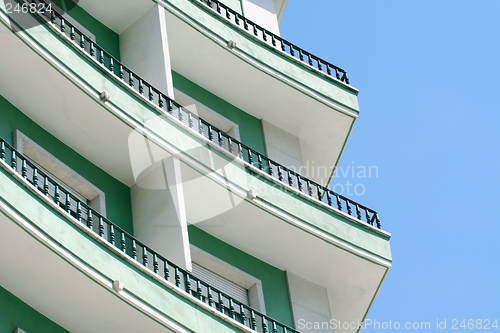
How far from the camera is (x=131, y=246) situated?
864 inches

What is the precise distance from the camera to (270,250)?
24.4 metres

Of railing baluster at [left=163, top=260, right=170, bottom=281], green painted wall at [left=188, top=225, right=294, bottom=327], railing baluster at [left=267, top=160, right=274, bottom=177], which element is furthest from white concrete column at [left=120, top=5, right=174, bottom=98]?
railing baluster at [left=163, top=260, right=170, bottom=281]

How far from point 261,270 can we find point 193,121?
13.1ft

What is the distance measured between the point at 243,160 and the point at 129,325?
6010 millimetres

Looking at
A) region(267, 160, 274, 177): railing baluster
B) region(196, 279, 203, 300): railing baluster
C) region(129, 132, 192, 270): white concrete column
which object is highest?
region(267, 160, 274, 177): railing baluster

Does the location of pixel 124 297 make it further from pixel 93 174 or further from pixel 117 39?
pixel 117 39

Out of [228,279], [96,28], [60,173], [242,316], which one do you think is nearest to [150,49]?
[96,28]

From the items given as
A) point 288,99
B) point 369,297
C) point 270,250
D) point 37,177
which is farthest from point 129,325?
point 288,99

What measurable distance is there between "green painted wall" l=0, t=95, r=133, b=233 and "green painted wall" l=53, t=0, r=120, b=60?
396 cm

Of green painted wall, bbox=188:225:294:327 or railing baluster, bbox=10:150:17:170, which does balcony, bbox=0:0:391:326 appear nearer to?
green painted wall, bbox=188:225:294:327

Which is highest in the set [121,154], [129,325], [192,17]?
[192,17]

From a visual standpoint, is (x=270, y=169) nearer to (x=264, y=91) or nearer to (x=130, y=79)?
(x=264, y=91)

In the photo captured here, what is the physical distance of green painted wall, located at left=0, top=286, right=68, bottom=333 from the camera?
18.5 meters

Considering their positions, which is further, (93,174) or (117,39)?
(117,39)
